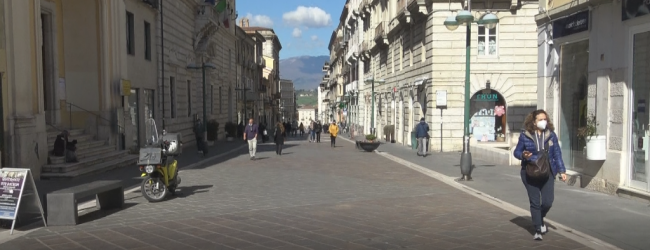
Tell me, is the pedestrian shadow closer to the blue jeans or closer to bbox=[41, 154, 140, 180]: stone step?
the blue jeans

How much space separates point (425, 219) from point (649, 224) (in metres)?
3.15

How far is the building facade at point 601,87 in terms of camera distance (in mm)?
10305

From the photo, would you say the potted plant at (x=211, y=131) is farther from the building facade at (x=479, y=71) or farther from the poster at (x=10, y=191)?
the poster at (x=10, y=191)

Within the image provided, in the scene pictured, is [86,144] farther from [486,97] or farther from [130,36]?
[486,97]

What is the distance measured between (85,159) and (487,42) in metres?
17.7

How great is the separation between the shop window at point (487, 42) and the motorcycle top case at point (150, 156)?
18.5m

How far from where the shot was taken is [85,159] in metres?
15.8

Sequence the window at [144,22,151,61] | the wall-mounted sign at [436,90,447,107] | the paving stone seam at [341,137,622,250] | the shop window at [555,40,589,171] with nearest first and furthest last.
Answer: the paving stone seam at [341,137,622,250]
the shop window at [555,40,589,171]
the window at [144,22,151,61]
the wall-mounted sign at [436,90,447,107]

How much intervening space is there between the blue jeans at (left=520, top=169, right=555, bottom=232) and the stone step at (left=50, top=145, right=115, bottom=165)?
477 inches

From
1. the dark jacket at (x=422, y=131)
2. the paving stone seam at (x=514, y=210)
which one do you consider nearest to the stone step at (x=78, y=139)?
the paving stone seam at (x=514, y=210)

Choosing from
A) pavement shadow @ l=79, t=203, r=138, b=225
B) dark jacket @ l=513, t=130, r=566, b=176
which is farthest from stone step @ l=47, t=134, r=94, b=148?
dark jacket @ l=513, t=130, r=566, b=176

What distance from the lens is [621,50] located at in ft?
35.1

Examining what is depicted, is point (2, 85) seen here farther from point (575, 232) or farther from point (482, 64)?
point (482, 64)

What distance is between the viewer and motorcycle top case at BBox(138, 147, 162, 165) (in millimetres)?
10477
